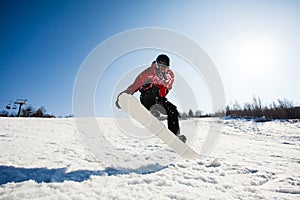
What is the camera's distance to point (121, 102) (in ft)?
8.14

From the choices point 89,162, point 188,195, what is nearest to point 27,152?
point 89,162

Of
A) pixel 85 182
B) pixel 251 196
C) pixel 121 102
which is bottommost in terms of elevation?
pixel 251 196

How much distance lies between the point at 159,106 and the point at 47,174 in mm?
2001

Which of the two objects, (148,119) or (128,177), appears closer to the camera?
(128,177)

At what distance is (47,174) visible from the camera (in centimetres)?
132

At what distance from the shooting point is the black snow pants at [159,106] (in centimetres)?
292

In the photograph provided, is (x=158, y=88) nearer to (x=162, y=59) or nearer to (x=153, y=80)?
(x=153, y=80)

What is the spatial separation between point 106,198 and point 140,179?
0.41 m

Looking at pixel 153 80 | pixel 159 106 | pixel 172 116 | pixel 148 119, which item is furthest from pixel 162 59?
pixel 148 119

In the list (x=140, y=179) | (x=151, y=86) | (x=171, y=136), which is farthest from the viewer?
(x=151, y=86)

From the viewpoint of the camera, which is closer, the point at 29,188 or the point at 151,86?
the point at 29,188

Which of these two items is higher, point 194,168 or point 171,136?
point 171,136

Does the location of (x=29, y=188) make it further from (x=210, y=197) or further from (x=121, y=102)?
(x=121, y=102)

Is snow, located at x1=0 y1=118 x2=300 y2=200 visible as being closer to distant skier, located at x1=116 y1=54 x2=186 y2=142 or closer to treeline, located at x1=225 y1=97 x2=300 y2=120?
distant skier, located at x1=116 y1=54 x2=186 y2=142
